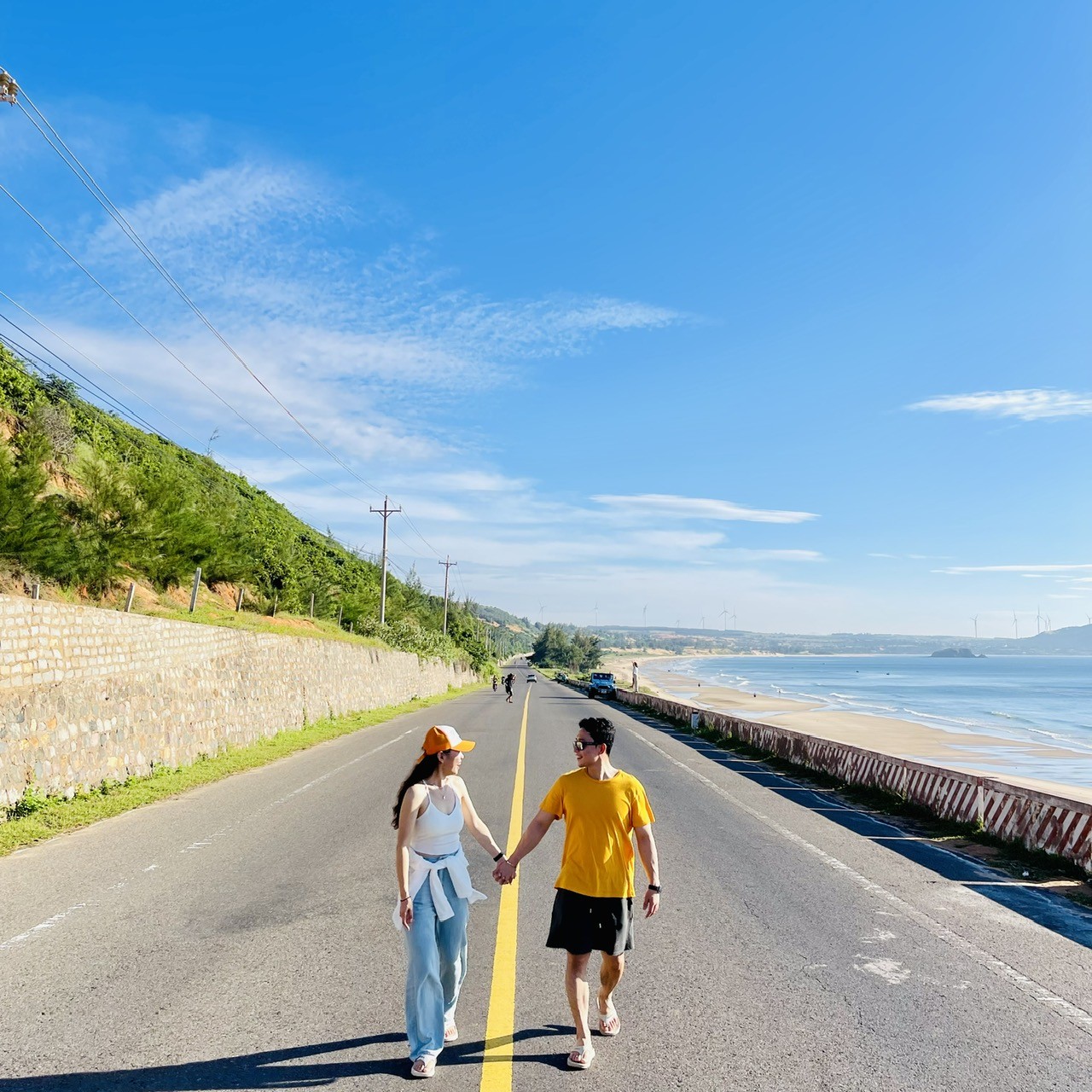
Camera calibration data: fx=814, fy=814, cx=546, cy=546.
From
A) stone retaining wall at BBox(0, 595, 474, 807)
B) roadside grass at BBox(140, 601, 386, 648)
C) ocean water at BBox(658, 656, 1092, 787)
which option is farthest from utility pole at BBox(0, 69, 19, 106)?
ocean water at BBox(658, 656, 1092, 787)

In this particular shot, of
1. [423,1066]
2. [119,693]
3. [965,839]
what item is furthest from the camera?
[119,693]

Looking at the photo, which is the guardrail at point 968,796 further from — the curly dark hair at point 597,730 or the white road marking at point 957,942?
the curly dark hair at point 597,730

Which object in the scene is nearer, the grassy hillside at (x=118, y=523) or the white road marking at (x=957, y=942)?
the white road marking at (x=957, y=942)

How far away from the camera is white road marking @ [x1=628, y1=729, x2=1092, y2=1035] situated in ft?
16.4

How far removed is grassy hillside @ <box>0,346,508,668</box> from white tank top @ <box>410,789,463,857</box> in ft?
71.0

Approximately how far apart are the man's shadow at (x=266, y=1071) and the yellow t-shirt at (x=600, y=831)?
0.90 m

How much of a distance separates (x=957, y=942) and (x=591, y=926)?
12.1 feet

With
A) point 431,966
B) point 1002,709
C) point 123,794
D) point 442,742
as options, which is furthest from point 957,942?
point 1002,709

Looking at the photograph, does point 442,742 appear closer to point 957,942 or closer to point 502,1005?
point 502,1005

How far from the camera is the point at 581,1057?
411 cm

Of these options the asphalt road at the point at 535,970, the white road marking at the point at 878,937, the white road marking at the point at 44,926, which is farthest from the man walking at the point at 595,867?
the white road marking at the point at 44,926

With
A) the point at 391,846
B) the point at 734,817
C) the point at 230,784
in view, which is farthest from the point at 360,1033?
the point at 230,784

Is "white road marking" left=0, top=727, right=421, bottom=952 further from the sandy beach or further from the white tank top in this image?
the sandy beach

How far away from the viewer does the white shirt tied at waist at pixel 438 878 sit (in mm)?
4195
